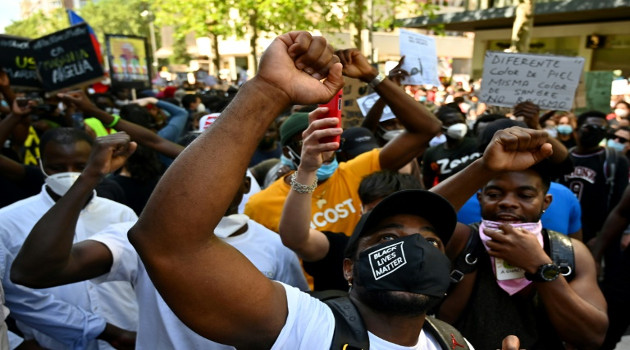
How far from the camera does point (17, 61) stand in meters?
6.02

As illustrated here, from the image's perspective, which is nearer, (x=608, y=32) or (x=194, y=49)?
(x=608, y=32)

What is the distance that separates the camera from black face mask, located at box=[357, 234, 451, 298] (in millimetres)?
1386

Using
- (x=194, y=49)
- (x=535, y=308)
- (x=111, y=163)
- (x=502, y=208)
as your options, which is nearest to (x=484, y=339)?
(x=535, y=308)

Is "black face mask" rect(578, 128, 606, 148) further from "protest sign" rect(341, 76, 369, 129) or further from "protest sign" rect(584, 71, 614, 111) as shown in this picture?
"protest sign" rect(341, 76, 369, 129)

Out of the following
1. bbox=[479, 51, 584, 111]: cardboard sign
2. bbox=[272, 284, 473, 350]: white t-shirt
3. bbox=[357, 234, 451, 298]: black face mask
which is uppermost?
bbox=[479, 51, 584, 111]: cardboard sign

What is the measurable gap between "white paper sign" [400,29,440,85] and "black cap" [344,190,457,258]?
310 centimetres

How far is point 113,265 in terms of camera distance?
1.83 m

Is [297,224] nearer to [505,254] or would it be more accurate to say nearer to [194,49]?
[505,254]

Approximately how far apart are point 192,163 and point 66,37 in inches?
195

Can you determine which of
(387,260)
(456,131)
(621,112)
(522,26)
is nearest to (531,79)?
(456,131)

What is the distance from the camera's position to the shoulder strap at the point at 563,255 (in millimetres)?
1949

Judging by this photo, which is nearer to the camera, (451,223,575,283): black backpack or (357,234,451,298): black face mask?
(357,234,451,298): black face mask

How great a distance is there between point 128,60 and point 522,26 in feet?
23.4

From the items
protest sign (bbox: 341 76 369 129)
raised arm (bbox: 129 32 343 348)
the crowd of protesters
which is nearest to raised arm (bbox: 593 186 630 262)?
the crowd of protesters
